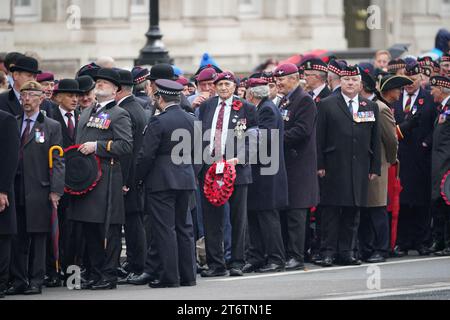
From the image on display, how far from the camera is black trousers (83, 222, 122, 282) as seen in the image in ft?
58.7

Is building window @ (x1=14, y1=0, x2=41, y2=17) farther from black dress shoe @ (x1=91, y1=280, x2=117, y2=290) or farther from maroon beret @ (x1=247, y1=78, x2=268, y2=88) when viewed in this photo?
black dress shoe @ (x1=91, y1=280, x2=117, y2=290)

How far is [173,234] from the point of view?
17.9 m

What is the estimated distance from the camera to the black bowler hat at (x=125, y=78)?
60.9 ft

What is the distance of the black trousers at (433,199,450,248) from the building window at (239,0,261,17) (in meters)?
17.7

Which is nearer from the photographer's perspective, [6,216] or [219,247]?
[6,216]

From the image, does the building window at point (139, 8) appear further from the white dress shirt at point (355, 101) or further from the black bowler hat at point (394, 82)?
the white dress shirt at point (355, 101)

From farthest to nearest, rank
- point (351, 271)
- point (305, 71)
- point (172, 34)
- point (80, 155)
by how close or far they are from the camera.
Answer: point (172, 34) → point (305, 71) → point (351, 271) → point (80, 155)

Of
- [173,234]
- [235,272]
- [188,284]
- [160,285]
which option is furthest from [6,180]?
[235,272]

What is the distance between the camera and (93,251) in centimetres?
1792

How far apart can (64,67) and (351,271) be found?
14.4 metres

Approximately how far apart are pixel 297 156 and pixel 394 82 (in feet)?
6.42

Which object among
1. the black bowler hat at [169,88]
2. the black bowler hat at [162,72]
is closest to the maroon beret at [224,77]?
the black bowler hat at [162,72]

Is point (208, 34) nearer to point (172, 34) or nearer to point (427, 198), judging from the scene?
point (172, 34)

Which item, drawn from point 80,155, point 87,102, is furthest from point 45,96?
point 80,155
